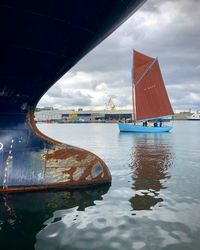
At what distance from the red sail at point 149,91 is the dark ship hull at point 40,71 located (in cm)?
4660

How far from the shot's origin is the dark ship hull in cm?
727

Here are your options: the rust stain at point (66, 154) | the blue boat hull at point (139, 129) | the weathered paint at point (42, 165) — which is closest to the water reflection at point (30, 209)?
the weathered paint at point (42, 165)

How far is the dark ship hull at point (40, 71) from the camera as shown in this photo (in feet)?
23.9

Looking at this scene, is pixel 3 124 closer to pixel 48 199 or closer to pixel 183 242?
pixel 48 199

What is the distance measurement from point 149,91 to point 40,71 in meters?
48.0

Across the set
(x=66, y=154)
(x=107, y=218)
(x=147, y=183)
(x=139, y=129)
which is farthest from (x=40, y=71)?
(x=139, y=129)

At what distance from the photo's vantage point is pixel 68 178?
31.1ft

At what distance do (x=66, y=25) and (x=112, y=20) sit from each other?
1472 mm

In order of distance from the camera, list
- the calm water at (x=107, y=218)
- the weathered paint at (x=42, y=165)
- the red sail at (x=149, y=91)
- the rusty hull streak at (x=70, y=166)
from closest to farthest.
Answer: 1. the calm water at (x=107, y=218)
2. the weathered paint at (x=42, y=165)
3. the rusty hull streak at (x=70, y=166)
4. the red sail at (x=149, y=91)

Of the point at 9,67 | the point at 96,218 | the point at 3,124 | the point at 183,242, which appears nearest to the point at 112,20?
the point at 9,67

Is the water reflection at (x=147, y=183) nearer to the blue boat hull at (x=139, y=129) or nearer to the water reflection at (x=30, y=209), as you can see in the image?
the water reflection at (x=30, y=209)

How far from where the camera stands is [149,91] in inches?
2181

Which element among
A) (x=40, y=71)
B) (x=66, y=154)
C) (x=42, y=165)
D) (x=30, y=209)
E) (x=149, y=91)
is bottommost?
(x=30, y=209)

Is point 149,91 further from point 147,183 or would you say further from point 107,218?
point 107,218
